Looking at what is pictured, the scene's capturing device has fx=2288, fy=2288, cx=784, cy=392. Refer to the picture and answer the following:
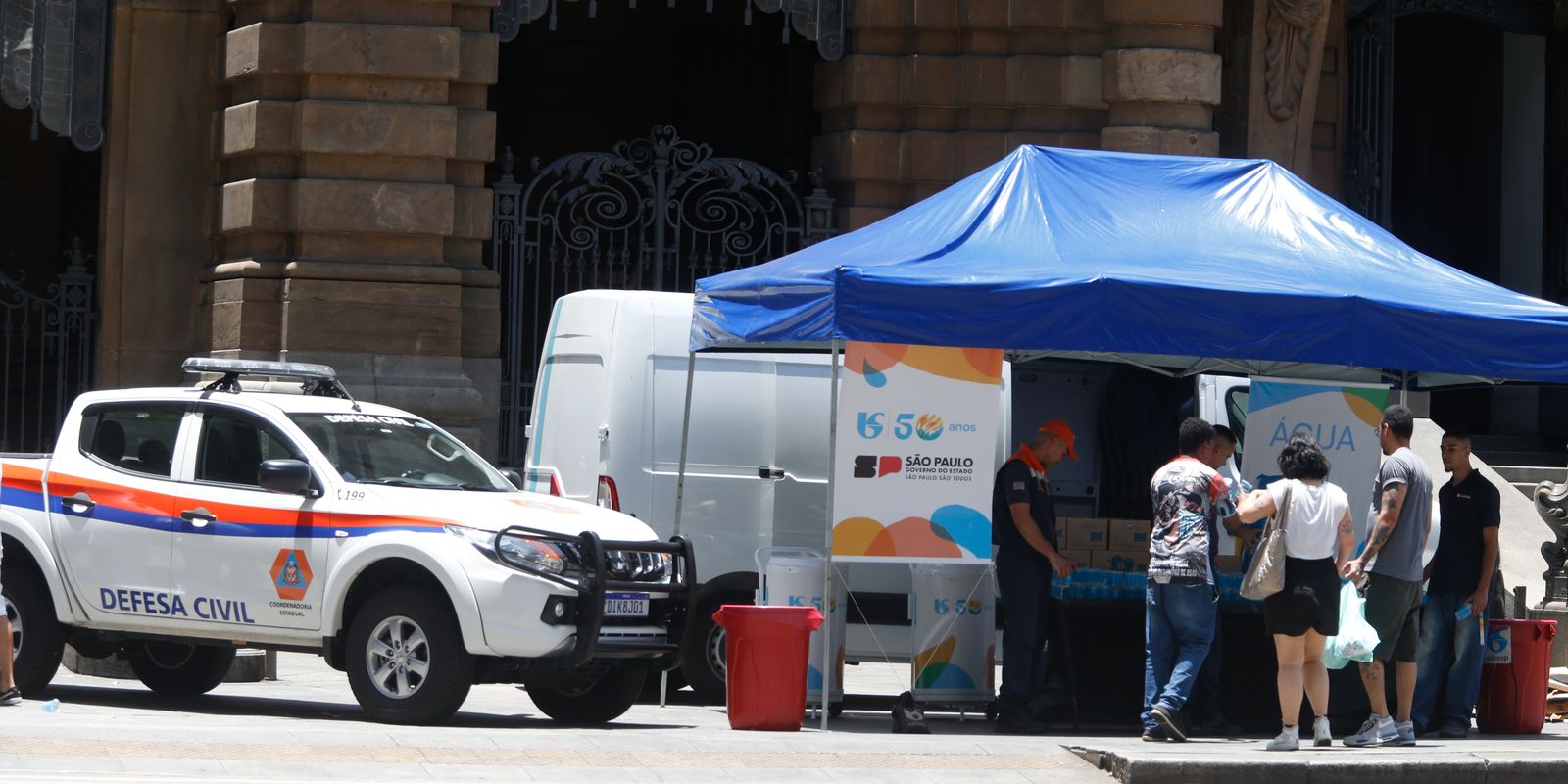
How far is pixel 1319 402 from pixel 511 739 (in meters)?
4.86

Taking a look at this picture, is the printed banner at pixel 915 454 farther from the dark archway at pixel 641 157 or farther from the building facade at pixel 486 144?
the dark archway at pixel 641 157

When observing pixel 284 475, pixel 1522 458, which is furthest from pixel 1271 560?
pixel 1522 458

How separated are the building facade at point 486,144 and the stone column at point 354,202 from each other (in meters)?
0.02

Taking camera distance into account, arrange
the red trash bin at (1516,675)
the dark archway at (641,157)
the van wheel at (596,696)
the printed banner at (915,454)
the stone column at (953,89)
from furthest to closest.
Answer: the stone column at (953,89) → the dark archway at (641,157) → the red trash bin at (1516,675) → the van wheel at (596,696) → the printed banner at (915,454)

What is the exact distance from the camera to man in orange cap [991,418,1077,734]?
11.9 m

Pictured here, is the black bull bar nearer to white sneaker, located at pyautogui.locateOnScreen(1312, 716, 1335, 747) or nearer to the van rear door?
the van rear door

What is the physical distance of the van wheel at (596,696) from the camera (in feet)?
38.2

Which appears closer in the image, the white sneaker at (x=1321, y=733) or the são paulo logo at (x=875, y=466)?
the white sneaker at (x=1321, y=733)

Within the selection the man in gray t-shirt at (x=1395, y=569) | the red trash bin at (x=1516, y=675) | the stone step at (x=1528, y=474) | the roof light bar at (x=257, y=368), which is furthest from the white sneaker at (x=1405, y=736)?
the stone step at (x=1528, y=474)

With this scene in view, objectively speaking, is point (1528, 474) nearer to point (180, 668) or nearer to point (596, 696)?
point (596, 696)

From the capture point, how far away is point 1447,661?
1216 centimetres

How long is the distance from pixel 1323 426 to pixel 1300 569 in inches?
70.4

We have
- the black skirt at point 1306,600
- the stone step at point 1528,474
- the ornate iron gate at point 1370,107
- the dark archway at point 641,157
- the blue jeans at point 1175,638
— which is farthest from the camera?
the ornate iron gate at point 1370,107

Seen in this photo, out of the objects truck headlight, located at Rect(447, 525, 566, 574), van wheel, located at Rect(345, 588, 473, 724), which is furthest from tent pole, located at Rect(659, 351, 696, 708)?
van wheel, located at Rect(345, 588, 473, 724)
